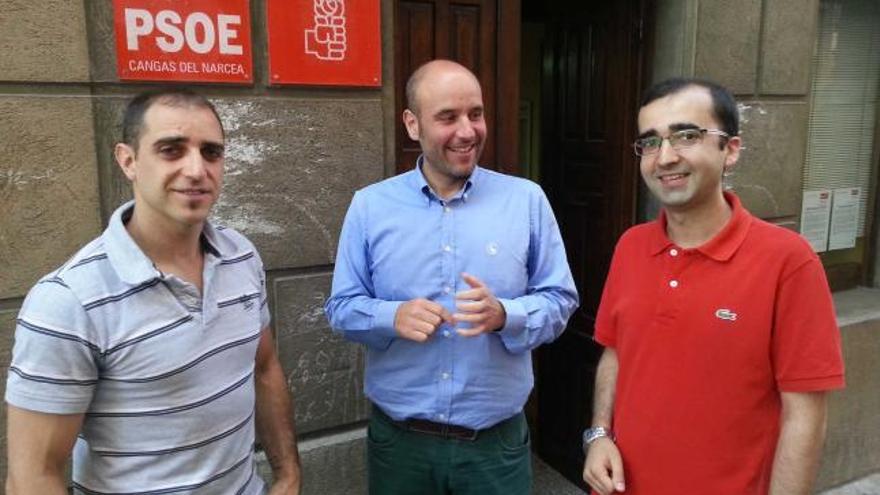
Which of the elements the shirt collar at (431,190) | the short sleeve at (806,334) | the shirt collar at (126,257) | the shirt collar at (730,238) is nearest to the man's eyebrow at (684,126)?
the shirt collar at (730,238)

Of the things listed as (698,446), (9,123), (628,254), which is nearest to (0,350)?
(9,123)

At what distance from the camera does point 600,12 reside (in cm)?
380

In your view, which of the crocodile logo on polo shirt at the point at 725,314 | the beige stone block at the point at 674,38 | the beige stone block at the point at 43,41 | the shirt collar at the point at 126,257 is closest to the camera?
the shirt collar at the point at 126,257

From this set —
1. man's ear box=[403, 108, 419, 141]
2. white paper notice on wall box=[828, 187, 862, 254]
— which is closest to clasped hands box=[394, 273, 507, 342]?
man's ear box=[403, 108, 419, 141]

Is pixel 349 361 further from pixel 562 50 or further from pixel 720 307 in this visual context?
pixel 562 50

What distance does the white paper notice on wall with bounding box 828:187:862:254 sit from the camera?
177 inches

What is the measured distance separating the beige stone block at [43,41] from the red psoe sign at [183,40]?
127 millimetres

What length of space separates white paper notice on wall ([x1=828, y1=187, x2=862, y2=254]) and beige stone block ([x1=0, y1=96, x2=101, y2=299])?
4486 mm

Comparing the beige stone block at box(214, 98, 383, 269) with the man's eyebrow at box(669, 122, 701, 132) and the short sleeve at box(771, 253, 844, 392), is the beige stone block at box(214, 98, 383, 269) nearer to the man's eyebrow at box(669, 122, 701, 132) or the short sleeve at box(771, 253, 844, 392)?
the man's eyebrow at box(669, 122, 701, 132)

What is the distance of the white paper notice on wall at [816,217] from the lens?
436 centimetres

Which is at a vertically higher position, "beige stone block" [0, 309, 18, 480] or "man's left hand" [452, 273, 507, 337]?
"man's left hand" [452, 273, 507, 337]

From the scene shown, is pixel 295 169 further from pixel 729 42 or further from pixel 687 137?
pixel 729 42

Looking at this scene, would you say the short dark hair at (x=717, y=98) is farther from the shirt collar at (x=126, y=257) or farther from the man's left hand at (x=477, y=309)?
the shirt collar at (x=126, y=257)

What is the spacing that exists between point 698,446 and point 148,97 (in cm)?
160
